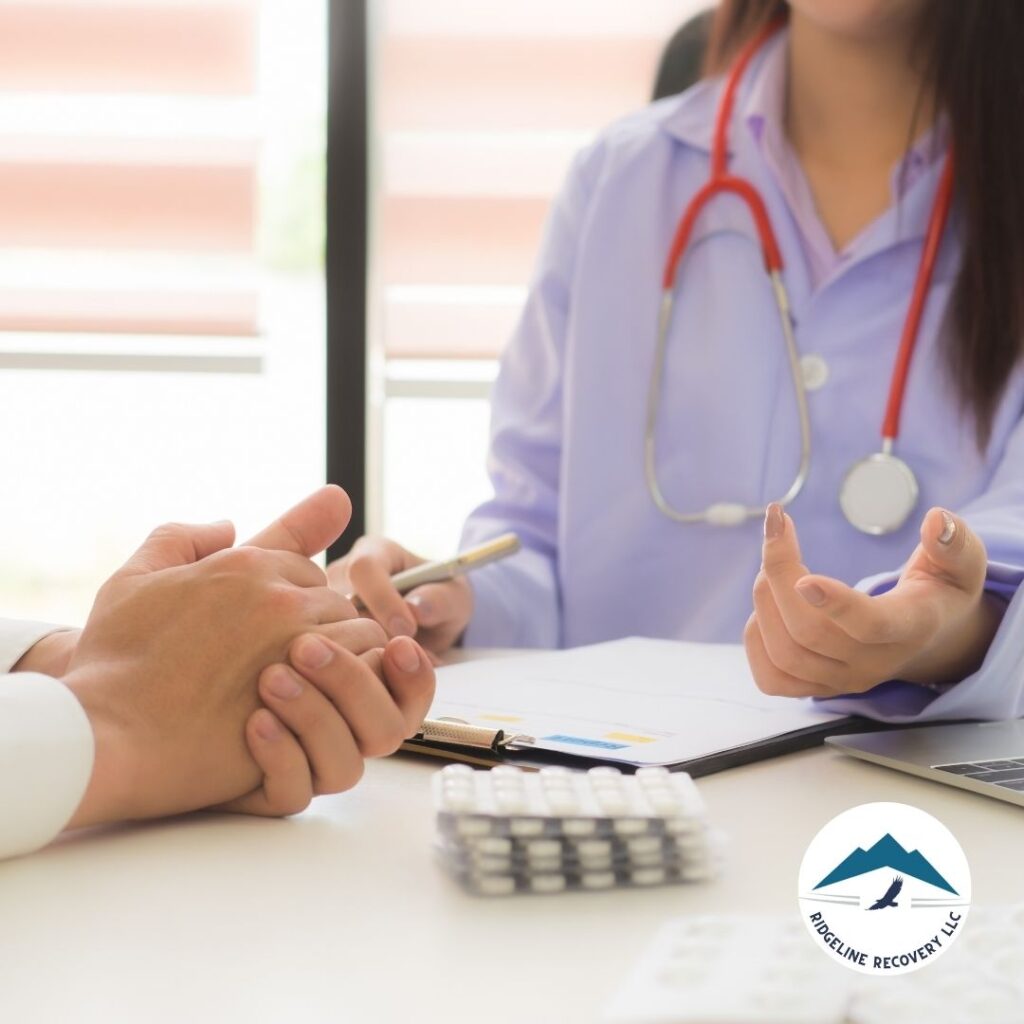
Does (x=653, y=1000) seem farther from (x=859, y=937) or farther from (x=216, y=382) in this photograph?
(x=216, y=382)

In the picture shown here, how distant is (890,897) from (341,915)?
0.61ft

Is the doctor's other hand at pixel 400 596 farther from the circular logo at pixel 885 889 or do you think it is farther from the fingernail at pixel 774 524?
the circular logo at pixel 885 889

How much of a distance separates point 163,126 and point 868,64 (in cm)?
149

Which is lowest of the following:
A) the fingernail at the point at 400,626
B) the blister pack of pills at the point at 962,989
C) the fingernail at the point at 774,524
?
the fingernail at the point at 400,626

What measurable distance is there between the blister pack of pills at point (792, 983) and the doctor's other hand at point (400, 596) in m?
0.51

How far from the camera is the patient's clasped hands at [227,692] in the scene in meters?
0.51

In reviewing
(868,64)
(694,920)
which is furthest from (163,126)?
(694,920)

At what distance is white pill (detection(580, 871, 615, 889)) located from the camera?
45 centimetres

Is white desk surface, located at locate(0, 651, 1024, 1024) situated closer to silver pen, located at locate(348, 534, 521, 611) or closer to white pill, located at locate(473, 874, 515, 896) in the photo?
white pill, located at locate(473, 874, 515, 896)

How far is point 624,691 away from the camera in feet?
2.44

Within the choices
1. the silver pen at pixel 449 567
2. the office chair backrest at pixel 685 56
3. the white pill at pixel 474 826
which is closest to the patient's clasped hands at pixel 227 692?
the white pill at pixel 474 826

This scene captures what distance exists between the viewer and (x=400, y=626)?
87 cm

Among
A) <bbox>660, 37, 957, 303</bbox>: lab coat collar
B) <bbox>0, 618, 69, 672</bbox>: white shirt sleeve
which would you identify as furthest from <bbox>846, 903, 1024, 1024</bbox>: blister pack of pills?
<bbox>660, 37, 957, 303</bbox>: lab coat collar

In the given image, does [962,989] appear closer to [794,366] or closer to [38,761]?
[38,761]
